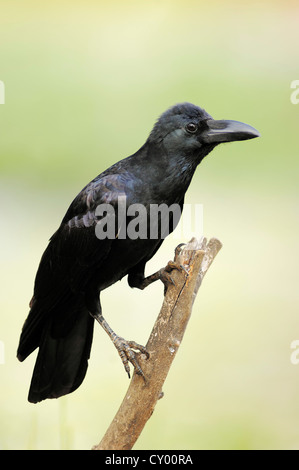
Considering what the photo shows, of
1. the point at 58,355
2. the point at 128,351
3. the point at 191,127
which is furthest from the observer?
the point at 58,355

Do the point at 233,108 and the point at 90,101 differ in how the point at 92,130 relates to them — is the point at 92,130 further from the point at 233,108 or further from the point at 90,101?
the point at 233,108

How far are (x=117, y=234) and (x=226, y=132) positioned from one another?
0.79 m

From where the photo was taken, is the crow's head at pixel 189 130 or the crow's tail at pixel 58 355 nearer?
the crow's head at pixel 189 130

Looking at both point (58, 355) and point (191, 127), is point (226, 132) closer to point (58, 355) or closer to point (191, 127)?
point (191, 127)

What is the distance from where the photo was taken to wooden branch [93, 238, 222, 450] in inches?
157

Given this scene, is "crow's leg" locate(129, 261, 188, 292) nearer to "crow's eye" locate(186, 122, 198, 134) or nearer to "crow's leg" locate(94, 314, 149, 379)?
"crow's leg" locate(94, 314, 149, 379)

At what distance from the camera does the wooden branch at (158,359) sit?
3992mm

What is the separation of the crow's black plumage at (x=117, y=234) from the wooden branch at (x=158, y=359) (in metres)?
0.10

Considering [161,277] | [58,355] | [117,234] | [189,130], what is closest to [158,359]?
[161,277]

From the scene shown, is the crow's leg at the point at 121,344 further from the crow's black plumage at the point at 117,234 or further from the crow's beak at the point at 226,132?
the crow's beak at the point at 226,132

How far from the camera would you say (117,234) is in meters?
4.22

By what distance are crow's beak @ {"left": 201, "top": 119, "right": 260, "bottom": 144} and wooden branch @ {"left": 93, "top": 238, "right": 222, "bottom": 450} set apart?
0.61m

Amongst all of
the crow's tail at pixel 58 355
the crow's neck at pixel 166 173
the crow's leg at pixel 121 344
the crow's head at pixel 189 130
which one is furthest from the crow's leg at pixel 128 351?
the crow's head at pixel 189 130

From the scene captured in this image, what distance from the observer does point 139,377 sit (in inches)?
160
